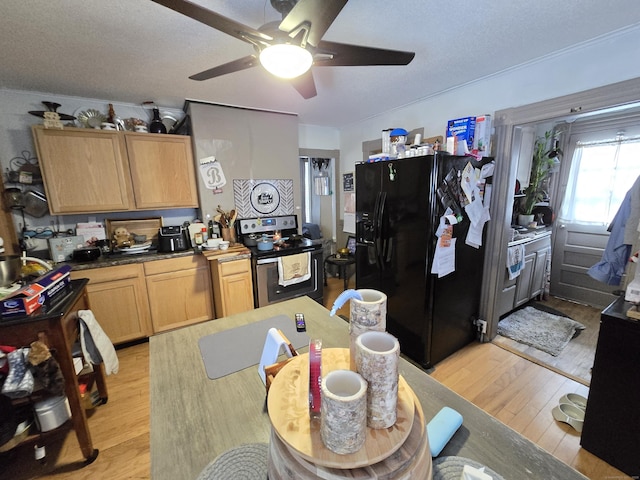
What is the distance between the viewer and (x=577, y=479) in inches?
22.1

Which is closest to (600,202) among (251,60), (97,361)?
(251,60)

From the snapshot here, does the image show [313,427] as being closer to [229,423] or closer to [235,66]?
[229,423]

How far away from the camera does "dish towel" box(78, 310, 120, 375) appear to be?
60.7 inches

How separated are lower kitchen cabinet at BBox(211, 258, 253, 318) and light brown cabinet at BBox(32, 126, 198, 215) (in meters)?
0.81

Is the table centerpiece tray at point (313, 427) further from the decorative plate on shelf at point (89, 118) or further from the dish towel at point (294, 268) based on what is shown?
the decorative plate on shelf at point (89, 118)

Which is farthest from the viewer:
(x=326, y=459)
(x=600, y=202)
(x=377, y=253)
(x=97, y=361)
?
(x=600, y=202)

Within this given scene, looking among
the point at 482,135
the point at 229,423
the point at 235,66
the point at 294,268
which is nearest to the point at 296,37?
the point at 235,66

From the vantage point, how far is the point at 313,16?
0.97m

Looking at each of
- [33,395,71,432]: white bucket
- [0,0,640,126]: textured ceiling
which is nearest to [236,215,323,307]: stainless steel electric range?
[0,0,640,126]: textured ceiling

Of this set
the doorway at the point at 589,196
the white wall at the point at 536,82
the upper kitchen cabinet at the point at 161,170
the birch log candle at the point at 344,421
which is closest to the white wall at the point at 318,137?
the white wall at the point at 536,82

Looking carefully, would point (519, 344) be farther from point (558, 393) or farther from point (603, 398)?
point (603, 398)

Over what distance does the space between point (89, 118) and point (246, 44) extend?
183 cm

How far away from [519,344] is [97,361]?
3.34 m

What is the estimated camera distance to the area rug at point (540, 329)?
2395 mm
